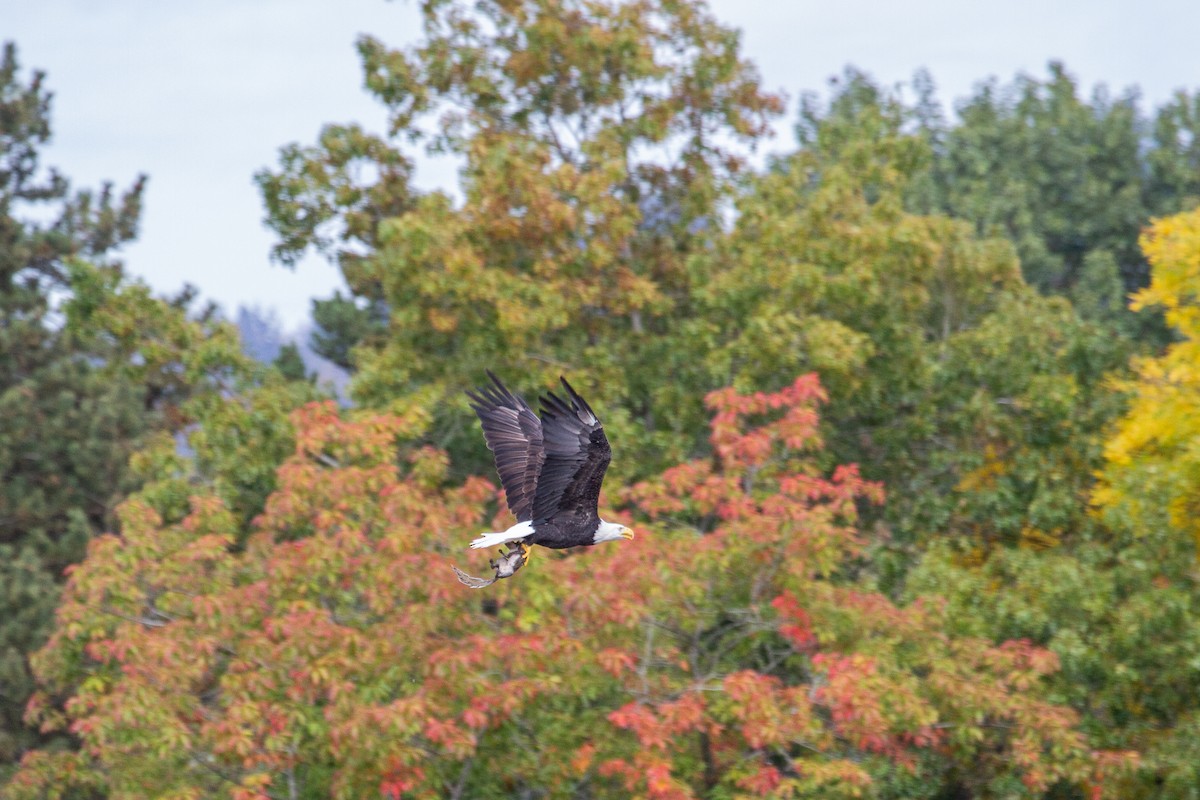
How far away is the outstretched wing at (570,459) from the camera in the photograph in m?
7.57

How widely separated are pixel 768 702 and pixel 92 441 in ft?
39.9

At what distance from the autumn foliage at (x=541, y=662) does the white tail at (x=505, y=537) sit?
112 inches

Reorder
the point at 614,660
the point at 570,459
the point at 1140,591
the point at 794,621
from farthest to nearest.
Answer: the point at 1140,591, the point at 794,621, the point at 614,660, the point at 570,459

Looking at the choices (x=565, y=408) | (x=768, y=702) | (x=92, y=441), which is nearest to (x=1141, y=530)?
(x=768, y=702)

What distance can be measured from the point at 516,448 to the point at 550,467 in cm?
67

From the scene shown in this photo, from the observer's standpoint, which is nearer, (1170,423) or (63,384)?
(1170,423)

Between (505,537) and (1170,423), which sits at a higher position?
(1170,423)

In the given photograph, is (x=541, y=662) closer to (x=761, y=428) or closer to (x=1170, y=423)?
(x=761, y=428)

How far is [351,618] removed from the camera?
12.0 metres

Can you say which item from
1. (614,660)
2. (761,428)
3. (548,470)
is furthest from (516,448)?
(761,428)

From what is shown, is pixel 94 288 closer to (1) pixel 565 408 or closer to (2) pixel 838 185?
(2) pixel 838 185

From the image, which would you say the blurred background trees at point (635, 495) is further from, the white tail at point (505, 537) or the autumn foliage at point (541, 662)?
the white tail at point (505, 537)

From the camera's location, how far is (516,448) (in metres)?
8.45

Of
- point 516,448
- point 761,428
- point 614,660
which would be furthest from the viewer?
point 761,428
